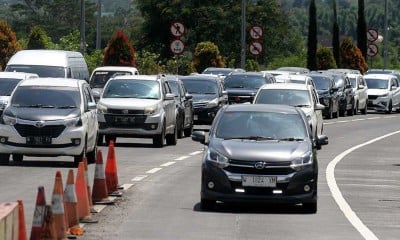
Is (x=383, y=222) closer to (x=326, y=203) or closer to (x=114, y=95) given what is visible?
(x=326, y=203)

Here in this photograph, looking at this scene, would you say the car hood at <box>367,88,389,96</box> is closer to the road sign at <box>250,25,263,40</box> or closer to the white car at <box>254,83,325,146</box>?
the road sign at <box>250,25,263,40</box>

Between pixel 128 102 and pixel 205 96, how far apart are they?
38.5 feet

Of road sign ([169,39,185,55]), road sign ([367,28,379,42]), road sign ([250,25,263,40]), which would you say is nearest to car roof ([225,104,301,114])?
road sign ([169,39,185,55])

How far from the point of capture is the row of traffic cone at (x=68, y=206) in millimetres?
13328

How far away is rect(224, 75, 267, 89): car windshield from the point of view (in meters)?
53.1

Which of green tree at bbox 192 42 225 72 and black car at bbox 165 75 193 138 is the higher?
black car at bbox 165 75 193 138

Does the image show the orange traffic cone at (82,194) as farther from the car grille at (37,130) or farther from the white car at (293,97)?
the white car at (293,97)

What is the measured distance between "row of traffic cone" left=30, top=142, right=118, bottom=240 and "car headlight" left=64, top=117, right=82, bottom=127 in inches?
303

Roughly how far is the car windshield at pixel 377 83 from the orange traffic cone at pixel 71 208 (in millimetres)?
53938

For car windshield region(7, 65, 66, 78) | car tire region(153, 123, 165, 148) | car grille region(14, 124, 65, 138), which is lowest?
car tire region(153, 123, 165, 148)

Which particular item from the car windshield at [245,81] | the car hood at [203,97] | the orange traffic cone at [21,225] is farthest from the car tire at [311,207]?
the car windshield at [245,81]

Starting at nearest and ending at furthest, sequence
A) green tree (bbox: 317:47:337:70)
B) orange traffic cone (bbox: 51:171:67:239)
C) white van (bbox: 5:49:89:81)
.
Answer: orange traffic cone (bbox: 51:171:67:239) → white van (bbox: 5:49:89:81) → green tree (bbox: 317:47:337:70)

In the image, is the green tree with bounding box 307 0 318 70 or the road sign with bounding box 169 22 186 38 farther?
the green tree with bounding box 307 0 318 70

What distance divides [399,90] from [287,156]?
50652 mm
